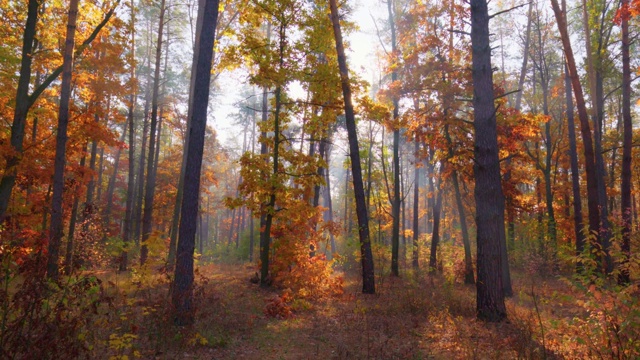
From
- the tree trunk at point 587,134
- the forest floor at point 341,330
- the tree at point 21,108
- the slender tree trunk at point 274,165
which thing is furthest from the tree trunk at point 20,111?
the tree trunk at point 587,134

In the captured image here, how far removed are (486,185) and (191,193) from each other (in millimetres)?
5942

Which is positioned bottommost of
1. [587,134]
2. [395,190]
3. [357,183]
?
[357,183]

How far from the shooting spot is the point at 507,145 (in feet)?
39.0

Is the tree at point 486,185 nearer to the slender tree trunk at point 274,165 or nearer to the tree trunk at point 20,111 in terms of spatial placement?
the slender tree trunk at point 274,165

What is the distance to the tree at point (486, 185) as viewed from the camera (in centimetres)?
705

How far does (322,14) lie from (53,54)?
8.81 m

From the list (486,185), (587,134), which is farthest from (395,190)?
(486,185)

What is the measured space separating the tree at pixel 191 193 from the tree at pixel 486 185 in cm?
568

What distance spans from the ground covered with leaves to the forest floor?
0.02m

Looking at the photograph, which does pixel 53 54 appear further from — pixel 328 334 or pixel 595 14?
pixel 595 14

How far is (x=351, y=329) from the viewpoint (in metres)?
7.21

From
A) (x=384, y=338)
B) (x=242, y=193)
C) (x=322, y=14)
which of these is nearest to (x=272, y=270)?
(x=242, y=193)

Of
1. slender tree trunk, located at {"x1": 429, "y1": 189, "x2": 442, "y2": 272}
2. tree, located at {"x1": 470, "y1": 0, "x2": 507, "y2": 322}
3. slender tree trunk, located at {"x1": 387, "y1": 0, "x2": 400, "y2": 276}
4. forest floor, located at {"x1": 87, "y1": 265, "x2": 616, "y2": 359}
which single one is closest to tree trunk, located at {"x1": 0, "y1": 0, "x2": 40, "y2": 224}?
forest floor, located at {"x1": 87, "y1": 265, "x2": 616, "y2": 359}

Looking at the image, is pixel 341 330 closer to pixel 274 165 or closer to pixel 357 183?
pixel 357 183
